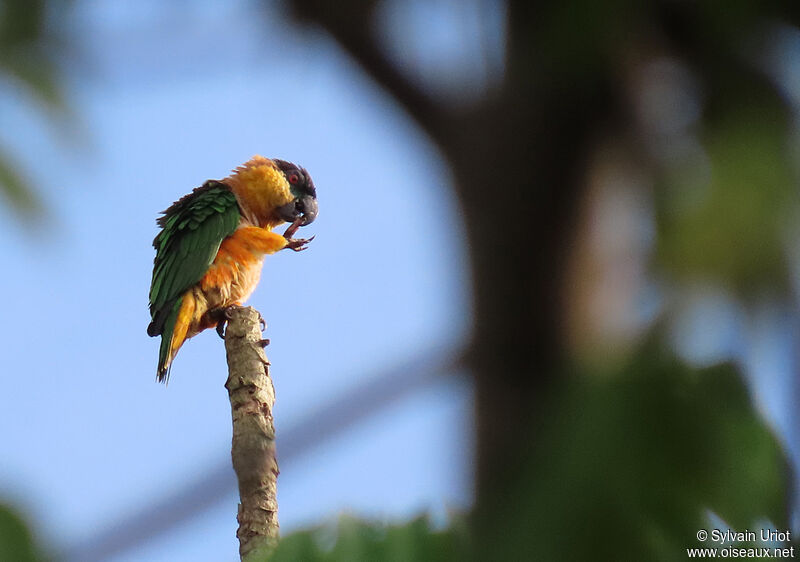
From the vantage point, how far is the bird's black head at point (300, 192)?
20.3 ft

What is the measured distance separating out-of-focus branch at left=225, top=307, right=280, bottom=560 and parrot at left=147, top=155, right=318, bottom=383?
1.59 meters

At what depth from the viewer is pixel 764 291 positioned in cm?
36

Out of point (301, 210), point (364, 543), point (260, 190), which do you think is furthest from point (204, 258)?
point (364, 543)

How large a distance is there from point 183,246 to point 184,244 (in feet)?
0.05

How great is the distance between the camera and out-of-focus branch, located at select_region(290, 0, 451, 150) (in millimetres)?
443

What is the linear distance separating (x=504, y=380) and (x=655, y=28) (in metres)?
0.19

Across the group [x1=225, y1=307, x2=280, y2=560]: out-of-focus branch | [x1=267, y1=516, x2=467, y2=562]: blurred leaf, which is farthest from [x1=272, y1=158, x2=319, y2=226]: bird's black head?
[x1=267, y1=516, x2=467, y2=562]: blurred leaf

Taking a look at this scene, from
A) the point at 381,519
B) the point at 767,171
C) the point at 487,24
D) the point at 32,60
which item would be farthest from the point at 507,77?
the point at 381,519

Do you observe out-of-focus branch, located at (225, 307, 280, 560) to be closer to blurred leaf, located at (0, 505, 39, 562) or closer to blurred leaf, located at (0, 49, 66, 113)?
blurred leaf, located at (0, 49, 66, 113)

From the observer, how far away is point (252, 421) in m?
2.61

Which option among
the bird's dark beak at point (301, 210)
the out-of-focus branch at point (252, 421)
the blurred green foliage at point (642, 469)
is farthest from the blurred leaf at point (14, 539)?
the bird's dark beak at point (301, 210)

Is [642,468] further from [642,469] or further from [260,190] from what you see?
[260,190]

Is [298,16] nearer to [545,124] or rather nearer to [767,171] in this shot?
[545,124]

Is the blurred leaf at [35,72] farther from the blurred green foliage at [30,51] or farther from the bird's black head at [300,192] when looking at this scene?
the bird's black head at [300,192]
